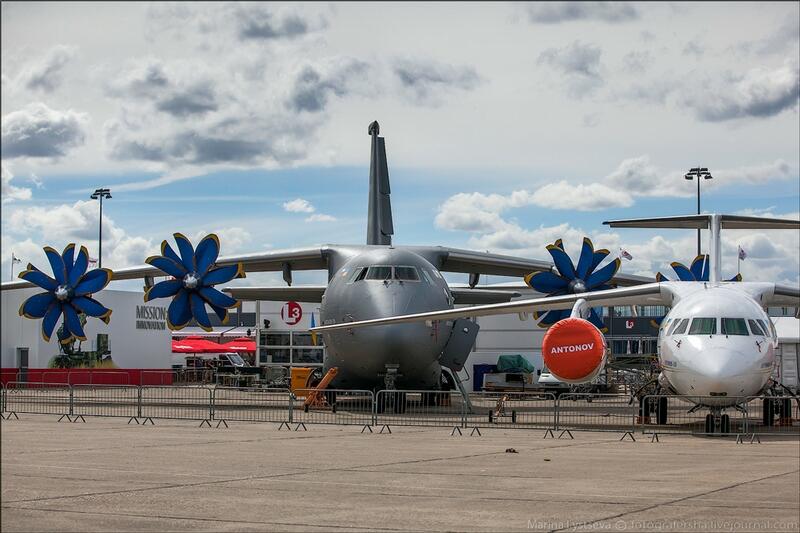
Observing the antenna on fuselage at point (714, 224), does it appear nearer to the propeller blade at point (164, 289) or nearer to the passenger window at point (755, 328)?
the passenger window at point (755, 328)

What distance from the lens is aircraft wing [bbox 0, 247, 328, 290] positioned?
28.9m

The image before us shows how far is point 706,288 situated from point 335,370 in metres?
9.54

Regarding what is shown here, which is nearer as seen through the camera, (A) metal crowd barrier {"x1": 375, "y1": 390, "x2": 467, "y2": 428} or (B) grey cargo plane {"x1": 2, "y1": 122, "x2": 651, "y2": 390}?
(A) metal crowd barrier {"x1": 375, "y1": 390, "x2": 467, "y2": 428}

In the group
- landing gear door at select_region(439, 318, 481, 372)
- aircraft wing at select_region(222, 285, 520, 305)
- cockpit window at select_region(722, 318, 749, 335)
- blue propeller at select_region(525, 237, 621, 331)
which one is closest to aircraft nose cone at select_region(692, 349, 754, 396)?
cockpit window at select_region(722, 318, 749, 335)

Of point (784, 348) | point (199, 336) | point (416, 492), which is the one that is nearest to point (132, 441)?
point (416, 492)

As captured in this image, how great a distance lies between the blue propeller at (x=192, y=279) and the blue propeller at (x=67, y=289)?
95.9 inches

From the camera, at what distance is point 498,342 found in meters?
45.2

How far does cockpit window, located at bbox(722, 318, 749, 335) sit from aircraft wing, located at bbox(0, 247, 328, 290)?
13246 mm

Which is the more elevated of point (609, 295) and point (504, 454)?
point (609, 295)

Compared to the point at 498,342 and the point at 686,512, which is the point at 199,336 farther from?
the point at 686,512

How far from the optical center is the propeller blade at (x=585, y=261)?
28.8 meters

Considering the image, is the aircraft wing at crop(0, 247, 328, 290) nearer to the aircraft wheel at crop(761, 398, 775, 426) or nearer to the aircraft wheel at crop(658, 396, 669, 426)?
the aircraft wheel at crop(658, 396, 669, 426)

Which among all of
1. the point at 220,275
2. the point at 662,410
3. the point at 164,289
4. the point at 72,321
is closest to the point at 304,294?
the point at 220,275

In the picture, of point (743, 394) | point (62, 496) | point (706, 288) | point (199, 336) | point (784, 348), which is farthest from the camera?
point (199, 336)
